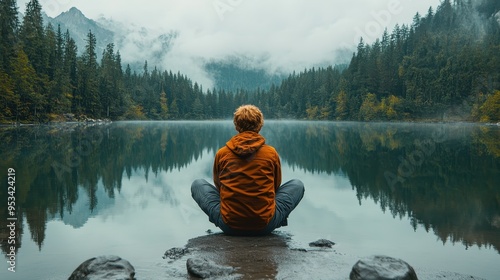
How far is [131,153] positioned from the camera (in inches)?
898

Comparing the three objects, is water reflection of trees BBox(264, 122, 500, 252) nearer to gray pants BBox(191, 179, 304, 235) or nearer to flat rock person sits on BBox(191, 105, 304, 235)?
gray pants BBox(191, 179, 304, 235)

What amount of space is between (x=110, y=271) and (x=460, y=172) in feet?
48.1

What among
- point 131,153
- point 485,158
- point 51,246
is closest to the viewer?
point 51,246

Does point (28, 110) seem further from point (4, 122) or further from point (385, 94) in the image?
point (385, 94)

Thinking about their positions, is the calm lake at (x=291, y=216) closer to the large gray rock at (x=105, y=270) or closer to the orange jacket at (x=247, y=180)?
the large gray rock at (x=105, y=270)

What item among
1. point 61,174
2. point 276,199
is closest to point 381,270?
point 276,199

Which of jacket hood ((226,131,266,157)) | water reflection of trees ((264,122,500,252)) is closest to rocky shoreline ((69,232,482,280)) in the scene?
jacket hood ((226,131,266,157))

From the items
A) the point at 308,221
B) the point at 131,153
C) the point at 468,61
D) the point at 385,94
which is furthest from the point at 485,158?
the point at 385,94

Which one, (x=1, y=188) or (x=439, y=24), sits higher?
(x=439, y=24)

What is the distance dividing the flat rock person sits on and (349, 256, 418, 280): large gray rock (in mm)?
1852

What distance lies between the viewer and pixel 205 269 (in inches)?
195

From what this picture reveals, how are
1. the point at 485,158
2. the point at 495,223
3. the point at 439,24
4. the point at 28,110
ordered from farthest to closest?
1. the point at 439,24
2. the point at 28,110
3. the point at 485,158
4. the point at 495,223

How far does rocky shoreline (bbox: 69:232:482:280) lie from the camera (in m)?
4.60

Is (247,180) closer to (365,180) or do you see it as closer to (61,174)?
(365,180)
